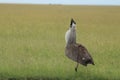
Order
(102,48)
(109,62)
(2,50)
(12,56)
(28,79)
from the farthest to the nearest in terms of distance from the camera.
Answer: (102,48) → (2,50) → (12,56) → (109,62) → (28,79)

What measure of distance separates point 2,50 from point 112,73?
550 cm

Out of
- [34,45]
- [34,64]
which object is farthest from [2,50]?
[34,64]

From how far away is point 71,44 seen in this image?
10156 millimetres

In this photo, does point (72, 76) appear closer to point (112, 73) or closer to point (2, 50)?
point (112, 73)

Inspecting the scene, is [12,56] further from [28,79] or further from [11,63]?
[28,79]

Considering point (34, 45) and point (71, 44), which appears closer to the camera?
point (71, 44)

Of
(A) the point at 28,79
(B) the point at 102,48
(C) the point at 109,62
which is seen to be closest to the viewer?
(A) the point at 28,79

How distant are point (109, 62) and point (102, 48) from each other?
12.0ft

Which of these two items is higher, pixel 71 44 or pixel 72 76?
pixel 71 44

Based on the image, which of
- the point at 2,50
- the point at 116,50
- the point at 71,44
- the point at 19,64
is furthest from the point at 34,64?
the point at 116,50

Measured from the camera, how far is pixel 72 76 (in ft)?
32.0

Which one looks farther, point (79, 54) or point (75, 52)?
point (75, 52)

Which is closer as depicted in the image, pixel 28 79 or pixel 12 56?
pixel 28 79

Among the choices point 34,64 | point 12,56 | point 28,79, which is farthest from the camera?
point 12,56
